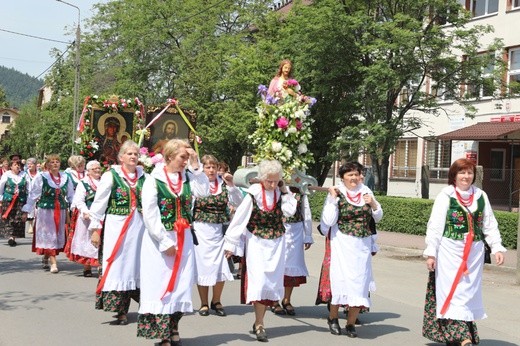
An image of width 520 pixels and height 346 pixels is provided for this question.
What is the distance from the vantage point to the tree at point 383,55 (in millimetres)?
23062

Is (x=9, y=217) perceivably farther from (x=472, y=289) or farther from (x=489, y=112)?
(x=489, y=112)

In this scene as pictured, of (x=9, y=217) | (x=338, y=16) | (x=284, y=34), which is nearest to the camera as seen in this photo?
(x=9, y=217)

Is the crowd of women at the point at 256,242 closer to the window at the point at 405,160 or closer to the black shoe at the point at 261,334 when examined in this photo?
the black shoe at the point at 261,334

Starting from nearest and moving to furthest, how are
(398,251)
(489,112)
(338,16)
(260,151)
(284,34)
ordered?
1. (260,151)
2. (398,251)
3. (338,16)
4. (284,34)
5. (489,112)

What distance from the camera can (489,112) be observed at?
31.1 m

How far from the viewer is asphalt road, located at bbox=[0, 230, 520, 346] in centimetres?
812

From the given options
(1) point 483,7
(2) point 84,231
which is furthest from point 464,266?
(1) point 483,7

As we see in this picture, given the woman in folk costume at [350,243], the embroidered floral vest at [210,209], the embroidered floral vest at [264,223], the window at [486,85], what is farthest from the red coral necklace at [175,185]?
the window at [486,85]

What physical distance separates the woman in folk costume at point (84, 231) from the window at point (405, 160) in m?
26.0

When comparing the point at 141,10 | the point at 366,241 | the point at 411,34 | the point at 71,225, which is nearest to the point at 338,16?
the point at 411,34

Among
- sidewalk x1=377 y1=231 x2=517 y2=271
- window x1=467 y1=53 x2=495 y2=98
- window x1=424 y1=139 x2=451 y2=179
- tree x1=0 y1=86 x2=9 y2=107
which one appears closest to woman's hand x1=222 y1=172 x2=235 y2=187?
sidewalk x1=377 y1=231 x2=517 y2=271

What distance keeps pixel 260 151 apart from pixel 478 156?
76.6ft

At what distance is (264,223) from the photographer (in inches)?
325

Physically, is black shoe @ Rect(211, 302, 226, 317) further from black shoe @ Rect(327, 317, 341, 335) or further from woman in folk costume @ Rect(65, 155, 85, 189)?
woman in folk costume @ Rect(65, 155, 85, 189)
